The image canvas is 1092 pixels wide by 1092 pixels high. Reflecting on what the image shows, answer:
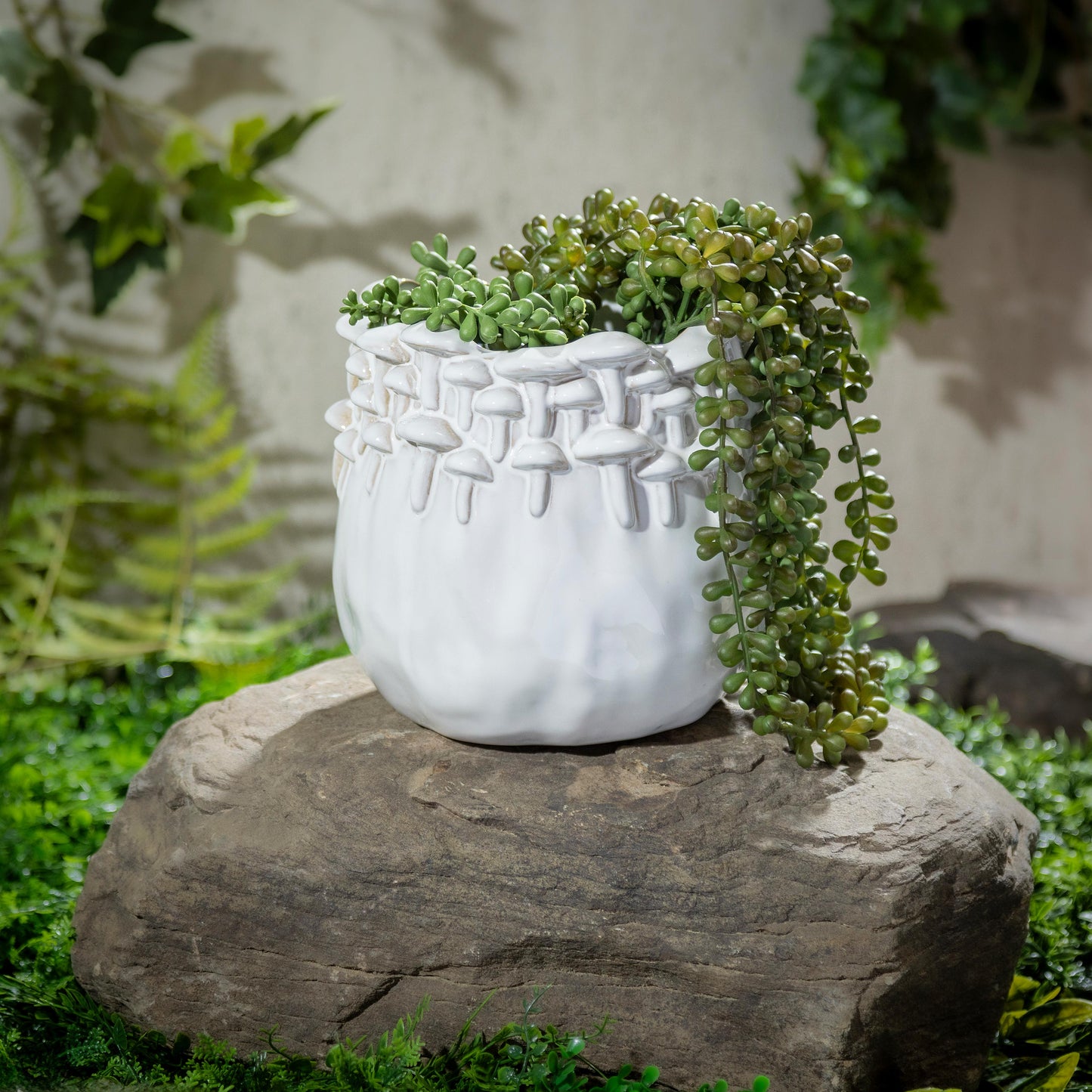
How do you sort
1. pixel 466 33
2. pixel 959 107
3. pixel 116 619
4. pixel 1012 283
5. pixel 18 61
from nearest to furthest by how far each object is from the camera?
pixel 18 61 → pixel 116 619 → pixel 466 33 → pixel 959 107 → pixel 1012 283

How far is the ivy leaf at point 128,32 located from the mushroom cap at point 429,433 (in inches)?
65.9

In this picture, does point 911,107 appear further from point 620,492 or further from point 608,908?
point 608,908

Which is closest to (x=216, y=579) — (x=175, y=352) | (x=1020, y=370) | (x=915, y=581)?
(x=175, y=352)

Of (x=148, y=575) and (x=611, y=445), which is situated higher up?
(x=611, y=445)

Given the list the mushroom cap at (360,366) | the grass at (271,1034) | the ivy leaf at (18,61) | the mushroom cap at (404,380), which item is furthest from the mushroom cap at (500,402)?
the ivy leaf at (18,61)

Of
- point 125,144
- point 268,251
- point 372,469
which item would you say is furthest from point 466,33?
point 372,469

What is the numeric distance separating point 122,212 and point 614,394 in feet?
5.76

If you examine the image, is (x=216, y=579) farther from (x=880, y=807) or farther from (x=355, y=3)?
(x=880, y=807)

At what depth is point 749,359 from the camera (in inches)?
45.8

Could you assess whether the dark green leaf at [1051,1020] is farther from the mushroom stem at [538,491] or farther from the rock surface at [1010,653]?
the rock surface at [1010,653]

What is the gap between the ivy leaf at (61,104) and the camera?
7.58 feet

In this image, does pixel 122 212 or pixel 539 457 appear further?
pixel 122 212

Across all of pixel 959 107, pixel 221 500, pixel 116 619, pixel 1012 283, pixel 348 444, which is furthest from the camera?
pixel 1012 283

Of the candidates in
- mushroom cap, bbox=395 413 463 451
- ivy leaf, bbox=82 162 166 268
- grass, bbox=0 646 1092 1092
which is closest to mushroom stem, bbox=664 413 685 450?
mushroom cap, bbox=395 413 463 451
